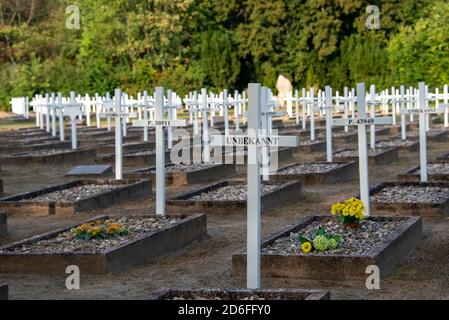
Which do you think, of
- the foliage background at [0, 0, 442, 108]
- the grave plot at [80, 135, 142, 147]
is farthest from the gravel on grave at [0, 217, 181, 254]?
the foliage background at [0, 0, 442, 108]

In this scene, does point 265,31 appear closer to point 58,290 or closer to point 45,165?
point 45,165

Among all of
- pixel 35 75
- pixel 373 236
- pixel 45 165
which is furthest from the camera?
pixel 35 75

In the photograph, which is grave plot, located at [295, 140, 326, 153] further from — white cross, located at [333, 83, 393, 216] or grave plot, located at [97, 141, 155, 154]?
white cross, located at [333, 83, 393, 216]

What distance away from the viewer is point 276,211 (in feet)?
46.9

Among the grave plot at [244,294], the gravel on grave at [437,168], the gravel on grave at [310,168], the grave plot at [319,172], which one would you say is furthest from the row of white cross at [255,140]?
the gravel on grave at [437,168]

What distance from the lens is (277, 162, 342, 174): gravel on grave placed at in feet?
60.3

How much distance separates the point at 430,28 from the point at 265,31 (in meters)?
13.1

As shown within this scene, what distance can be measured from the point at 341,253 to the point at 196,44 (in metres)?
50.8

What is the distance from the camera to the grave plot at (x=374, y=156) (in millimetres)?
20844

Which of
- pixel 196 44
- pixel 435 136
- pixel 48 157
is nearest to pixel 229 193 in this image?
pixel 48 157

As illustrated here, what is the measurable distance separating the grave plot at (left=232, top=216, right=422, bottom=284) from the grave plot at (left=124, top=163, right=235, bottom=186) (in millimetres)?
6727

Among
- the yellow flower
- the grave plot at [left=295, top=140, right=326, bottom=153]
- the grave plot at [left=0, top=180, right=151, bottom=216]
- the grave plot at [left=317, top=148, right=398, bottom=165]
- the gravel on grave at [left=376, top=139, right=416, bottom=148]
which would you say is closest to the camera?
the yellow flower

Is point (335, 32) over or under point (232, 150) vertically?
over
